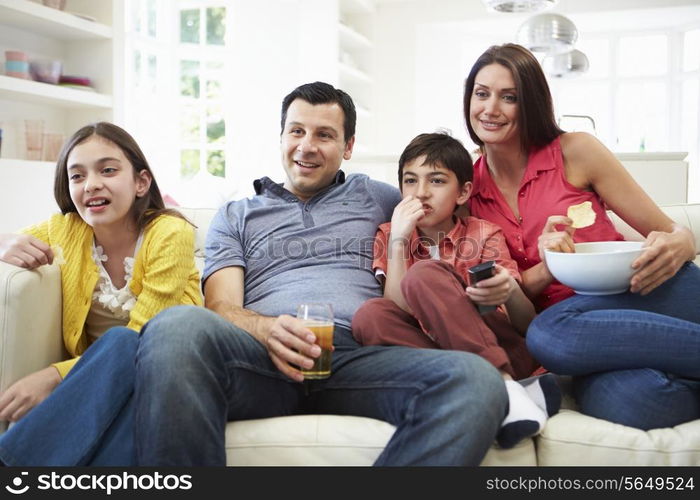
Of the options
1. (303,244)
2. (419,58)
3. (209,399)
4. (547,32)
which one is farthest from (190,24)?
(209,399)

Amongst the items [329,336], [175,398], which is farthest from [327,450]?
[175,398]

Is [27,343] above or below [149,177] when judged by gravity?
below

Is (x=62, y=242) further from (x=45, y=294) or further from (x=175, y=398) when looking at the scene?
(x=175, y=398)

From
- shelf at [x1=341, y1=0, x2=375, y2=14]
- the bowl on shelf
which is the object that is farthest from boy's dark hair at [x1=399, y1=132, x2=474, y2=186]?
shelf at [x1=341, y1=0, x2=375, y2=14]

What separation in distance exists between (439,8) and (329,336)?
763cm

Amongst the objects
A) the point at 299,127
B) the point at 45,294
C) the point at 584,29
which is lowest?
the point at 45,294

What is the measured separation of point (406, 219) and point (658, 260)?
607 millimetres

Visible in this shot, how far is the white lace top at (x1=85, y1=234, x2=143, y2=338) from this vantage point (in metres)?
1.90

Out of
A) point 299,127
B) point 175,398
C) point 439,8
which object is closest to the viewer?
point 175,398

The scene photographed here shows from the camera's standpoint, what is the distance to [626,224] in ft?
7.52

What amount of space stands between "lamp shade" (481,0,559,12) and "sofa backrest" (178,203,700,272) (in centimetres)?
253

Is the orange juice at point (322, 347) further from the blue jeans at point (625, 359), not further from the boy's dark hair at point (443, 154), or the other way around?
the boy's dark hair at point (443, 154)

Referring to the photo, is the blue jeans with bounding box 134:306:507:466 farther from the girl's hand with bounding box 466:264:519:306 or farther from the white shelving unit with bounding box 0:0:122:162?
the white shelving unit with bounding box 0:0:122:162

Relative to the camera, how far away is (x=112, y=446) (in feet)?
4.89
